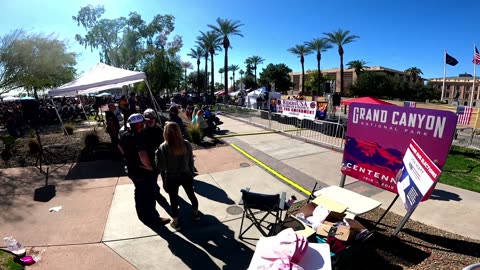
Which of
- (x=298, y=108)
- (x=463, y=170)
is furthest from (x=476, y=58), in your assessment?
(x=463, y=170)

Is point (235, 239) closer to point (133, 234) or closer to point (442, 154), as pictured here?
point (133, 234)

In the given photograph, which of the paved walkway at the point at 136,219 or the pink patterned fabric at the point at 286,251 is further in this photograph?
the paved walkway at the point at 136,219

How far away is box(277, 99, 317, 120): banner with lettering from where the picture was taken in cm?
1384

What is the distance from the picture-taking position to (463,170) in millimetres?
8289

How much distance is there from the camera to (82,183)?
667 centimetres

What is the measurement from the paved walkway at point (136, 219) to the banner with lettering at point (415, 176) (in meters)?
1.36

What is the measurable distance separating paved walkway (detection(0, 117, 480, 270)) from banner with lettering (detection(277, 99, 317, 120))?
226 inches

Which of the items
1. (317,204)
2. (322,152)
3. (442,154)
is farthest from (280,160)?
(442,154)

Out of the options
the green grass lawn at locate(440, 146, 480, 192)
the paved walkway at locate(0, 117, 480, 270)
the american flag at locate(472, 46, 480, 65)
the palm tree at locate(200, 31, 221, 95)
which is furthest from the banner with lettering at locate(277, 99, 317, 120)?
the palm tree at locate(200, 31, 221, 95)

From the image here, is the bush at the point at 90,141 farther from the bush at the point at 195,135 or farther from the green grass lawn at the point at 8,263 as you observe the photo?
the green grass lawn at the point at 8,263

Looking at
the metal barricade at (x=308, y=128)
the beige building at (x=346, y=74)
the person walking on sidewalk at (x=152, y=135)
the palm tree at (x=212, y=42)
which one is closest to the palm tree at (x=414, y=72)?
the beige building at (x=346, y=74)

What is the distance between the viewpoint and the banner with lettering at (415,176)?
332 cm

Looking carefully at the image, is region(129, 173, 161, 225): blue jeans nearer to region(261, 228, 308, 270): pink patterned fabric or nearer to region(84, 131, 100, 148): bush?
region(261, 228, 308, 270): pink patterned fabric

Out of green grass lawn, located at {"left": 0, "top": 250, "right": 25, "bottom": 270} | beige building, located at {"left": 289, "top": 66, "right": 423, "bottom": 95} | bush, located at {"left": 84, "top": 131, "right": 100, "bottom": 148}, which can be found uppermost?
beige building, located at {"left": 289, "top": 66, "right": 423, "bottom": 95}
